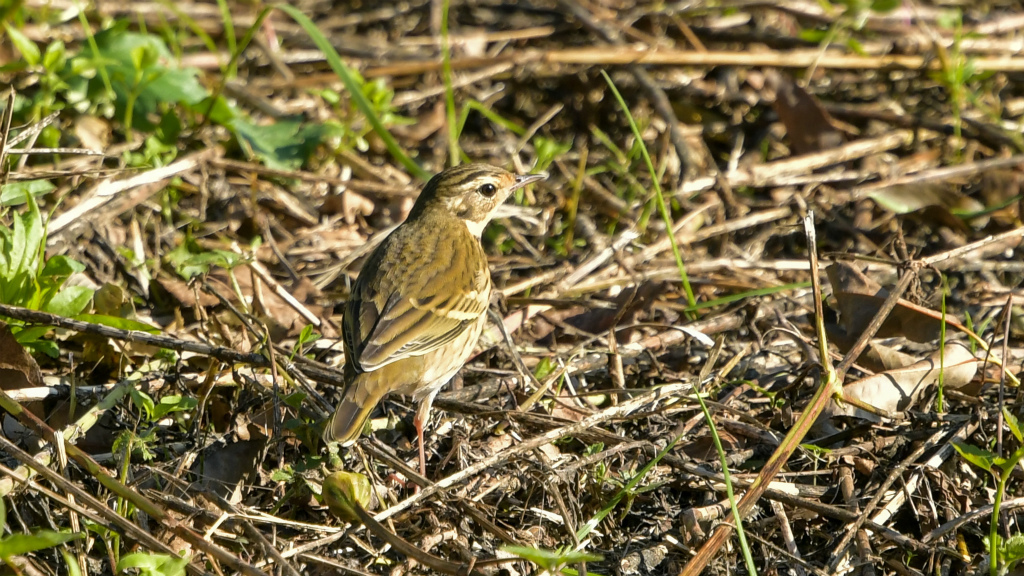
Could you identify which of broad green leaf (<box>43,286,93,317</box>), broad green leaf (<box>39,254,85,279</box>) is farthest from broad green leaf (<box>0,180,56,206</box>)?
broad green leaf (<box>43,286,93,317</box>)

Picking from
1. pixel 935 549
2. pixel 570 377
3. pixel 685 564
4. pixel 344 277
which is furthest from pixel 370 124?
pixel 935 549

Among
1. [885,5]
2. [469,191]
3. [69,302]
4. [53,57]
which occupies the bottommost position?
[469,191]

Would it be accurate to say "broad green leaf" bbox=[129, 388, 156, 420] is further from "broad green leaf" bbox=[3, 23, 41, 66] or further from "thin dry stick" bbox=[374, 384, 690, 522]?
"broad green leaf" bbox=[3, 23, 41, 66]

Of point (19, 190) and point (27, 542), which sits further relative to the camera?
point (19, 190)

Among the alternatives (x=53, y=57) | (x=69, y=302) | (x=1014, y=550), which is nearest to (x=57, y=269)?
(x=69, y=302)

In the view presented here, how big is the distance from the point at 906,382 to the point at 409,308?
2309mm

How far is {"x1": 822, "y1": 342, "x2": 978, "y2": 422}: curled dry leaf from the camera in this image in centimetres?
477

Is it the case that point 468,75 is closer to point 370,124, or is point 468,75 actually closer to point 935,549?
point 370,124

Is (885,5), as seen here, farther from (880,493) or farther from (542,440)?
(542,440)

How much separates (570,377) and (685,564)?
1.34m

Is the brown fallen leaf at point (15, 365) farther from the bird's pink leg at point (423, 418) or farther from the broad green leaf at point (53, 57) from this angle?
the broad green leaf at point (53, 57)

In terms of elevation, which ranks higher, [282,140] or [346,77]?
[346,77]

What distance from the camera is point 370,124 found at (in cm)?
679

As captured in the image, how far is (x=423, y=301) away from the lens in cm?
508
